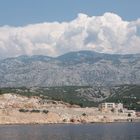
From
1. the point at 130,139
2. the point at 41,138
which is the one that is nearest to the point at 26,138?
the point at 41,138

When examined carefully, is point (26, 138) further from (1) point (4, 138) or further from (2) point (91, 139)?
(2) point (91, 139)

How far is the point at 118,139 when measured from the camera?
133750 mm

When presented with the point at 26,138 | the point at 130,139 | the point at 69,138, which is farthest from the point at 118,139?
the point at 26,138

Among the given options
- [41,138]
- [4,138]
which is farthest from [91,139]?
[4,138]

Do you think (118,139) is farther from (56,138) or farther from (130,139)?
(56,138)

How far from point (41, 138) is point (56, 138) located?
4392mm

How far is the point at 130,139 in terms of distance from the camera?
13212 centimetres

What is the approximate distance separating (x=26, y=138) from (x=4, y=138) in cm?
646

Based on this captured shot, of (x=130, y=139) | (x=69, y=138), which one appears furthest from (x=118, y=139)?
(x=69, y=138)

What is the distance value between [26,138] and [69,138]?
12.6 m

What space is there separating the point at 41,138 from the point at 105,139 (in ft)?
61.9

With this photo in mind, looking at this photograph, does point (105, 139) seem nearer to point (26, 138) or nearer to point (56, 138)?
point (56, 138)

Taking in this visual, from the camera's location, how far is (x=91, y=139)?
136 meters

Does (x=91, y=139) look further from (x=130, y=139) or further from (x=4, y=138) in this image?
(x=4, y=138)
